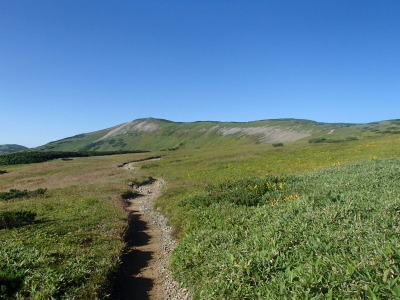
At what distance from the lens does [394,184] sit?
49.2 ft

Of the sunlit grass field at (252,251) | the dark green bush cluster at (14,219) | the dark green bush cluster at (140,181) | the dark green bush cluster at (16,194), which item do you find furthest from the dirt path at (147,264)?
the dark green bush cluster at (140,181)

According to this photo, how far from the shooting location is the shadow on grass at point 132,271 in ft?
32.2

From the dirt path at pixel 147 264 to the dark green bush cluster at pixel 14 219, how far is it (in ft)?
20.6

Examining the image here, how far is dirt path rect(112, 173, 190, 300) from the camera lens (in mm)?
9812

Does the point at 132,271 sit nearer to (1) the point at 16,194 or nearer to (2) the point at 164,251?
(2) the point at 164,251

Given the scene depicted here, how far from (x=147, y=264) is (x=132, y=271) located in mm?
910

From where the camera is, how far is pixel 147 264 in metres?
12.3

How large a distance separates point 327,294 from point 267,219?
240 inches

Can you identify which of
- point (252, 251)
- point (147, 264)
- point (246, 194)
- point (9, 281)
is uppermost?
point (246, 194)

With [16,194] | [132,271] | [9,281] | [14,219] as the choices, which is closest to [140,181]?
[16,194]

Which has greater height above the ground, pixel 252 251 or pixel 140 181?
pixel 252 251

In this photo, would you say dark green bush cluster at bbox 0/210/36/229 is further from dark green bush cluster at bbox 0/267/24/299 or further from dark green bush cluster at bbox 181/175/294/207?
dark green bush cluster at bbox 181/175/294/207

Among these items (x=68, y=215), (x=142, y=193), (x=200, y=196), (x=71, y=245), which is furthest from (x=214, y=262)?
(x=142, y=193)

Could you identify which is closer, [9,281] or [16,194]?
[9,281]
